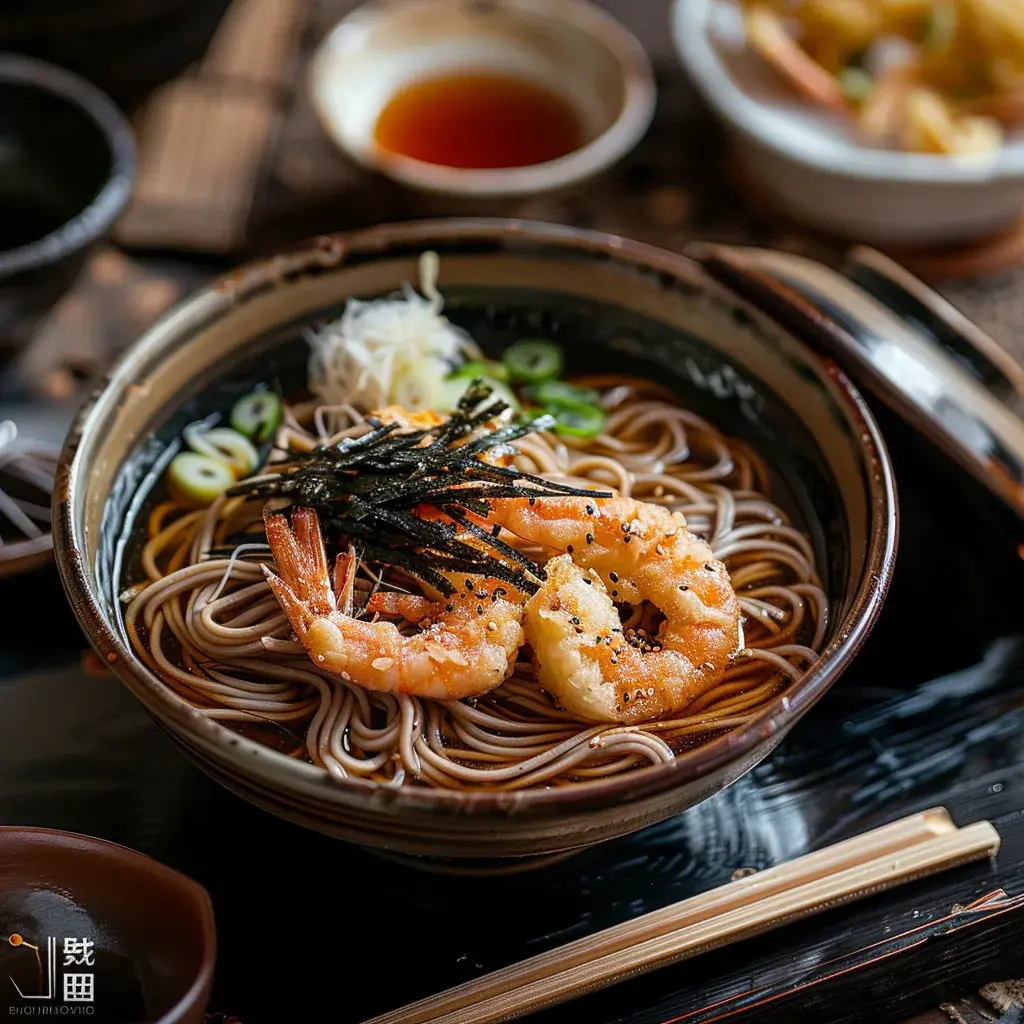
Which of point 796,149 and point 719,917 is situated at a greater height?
point 796,149

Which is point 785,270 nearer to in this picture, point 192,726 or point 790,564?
point 790,564

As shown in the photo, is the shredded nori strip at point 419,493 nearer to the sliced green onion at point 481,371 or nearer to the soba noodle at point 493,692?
the soba noodle at point 493,692

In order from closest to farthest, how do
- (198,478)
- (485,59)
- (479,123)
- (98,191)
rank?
1. (198,478)
2. (98,191)
3. (479,123)
4. (485,59)

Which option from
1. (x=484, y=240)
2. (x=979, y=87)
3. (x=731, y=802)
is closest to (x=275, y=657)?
(x=731, y=802)

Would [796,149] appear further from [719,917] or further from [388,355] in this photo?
[719,917]

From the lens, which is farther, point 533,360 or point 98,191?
point 98,191

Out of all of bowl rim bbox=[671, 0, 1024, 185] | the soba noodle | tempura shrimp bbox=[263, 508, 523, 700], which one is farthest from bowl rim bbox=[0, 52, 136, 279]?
bowl rim bbox=[671, 0, 1024, 185]

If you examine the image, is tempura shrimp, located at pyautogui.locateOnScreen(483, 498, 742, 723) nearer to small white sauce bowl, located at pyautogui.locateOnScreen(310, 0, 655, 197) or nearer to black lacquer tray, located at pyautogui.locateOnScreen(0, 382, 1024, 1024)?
black lacquer tray, located at pyautogui.locateOnScreen(0, 382, 1024, 1024)

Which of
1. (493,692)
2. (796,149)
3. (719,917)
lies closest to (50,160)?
(796,149)
